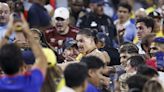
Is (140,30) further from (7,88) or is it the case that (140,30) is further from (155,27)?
(7,88)

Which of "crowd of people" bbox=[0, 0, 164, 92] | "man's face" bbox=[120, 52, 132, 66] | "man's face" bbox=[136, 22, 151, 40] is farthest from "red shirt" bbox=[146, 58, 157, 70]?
"man's face" bbox=[136, 22, 151, 40]

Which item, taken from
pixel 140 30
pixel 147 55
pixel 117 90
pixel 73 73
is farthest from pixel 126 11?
pixel 73 73

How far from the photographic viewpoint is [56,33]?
15000 mm

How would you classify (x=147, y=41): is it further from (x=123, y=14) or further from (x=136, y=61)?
(x=123, y=14)

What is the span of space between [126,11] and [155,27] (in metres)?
2.13

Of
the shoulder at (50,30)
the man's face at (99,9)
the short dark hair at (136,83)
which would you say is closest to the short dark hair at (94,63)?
the short dark hair at (136,83)

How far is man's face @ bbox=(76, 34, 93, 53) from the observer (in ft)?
40.8

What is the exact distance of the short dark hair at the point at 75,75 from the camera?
8305 millimetres

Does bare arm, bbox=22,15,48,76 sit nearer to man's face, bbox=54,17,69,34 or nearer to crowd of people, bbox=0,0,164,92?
crowd of people, bbox=0,0,164,92

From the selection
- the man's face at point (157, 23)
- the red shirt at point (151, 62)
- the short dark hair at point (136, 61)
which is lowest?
the man's face at point (157, 23)

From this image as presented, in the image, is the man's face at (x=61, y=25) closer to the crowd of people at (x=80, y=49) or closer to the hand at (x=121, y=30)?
the crowd of people at (x=80, y=49)

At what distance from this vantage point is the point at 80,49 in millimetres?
12547

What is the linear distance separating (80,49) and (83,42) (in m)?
0.12

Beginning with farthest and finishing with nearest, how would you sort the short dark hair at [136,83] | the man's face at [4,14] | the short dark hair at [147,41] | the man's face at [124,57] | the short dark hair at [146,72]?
the man's face at [4,14], the short dark hair at [147,41], the man's face at [124,57], the short dark hair at [146,72], the short dark hair at [136,83]
